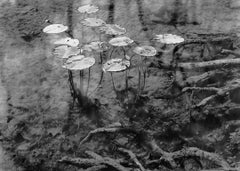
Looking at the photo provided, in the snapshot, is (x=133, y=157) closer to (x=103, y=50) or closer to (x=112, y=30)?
(x=103, y=50)

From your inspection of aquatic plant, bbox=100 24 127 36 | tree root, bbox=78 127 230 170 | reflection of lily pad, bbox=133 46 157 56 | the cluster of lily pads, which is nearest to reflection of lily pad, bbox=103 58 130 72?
the cluster of lily pads

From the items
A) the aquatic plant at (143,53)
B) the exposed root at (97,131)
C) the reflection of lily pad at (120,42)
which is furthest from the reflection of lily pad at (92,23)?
the exposed root at (97,131)

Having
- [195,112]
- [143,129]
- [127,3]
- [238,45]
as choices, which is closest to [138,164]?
[143,129]

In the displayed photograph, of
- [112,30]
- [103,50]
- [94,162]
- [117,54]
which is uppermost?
[112,30]

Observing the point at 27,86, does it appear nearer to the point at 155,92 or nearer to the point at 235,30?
the point at 155,92

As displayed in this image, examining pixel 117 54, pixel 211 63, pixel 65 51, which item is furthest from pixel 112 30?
pixel 211 63

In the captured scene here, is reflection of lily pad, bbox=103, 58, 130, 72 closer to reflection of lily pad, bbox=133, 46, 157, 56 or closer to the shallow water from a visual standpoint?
reflection of lily pad, bbox=133, 46, 157, 56
